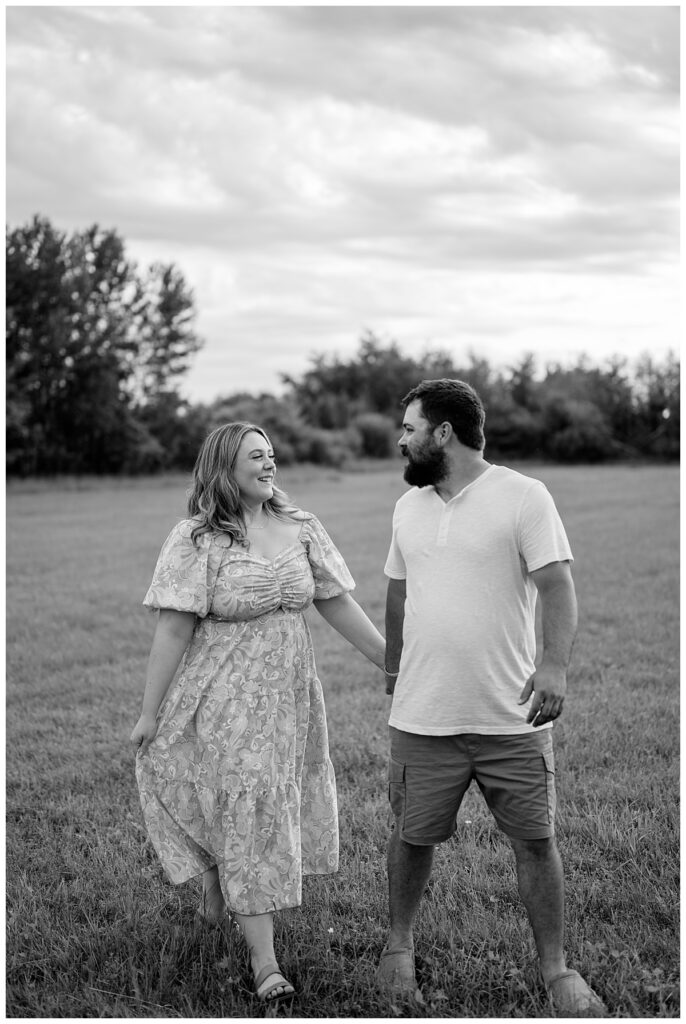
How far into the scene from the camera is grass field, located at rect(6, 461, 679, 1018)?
346 centimetres

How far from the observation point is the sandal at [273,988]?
3.38m

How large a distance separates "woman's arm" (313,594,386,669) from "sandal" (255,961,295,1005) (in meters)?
1.27

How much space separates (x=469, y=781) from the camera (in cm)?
332

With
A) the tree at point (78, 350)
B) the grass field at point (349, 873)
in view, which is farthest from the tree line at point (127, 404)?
the grass field at point (349, 873)

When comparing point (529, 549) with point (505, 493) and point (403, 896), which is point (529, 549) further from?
point (403, 896)

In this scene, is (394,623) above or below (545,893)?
above

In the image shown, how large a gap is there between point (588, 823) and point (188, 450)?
43344mm

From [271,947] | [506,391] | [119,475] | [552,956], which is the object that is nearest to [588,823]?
[552,956]

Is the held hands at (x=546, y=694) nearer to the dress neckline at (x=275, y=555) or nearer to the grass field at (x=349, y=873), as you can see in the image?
the grass field at (x=349, y=873)

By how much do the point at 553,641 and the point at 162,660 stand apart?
1501 millimetres

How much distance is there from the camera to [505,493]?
10.7 ft

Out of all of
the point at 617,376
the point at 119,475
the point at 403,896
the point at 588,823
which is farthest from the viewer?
the point at 617,376

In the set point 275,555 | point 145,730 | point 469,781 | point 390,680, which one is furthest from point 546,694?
point 145,730

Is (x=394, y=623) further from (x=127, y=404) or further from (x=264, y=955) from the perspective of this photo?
(x=127, y=404)
